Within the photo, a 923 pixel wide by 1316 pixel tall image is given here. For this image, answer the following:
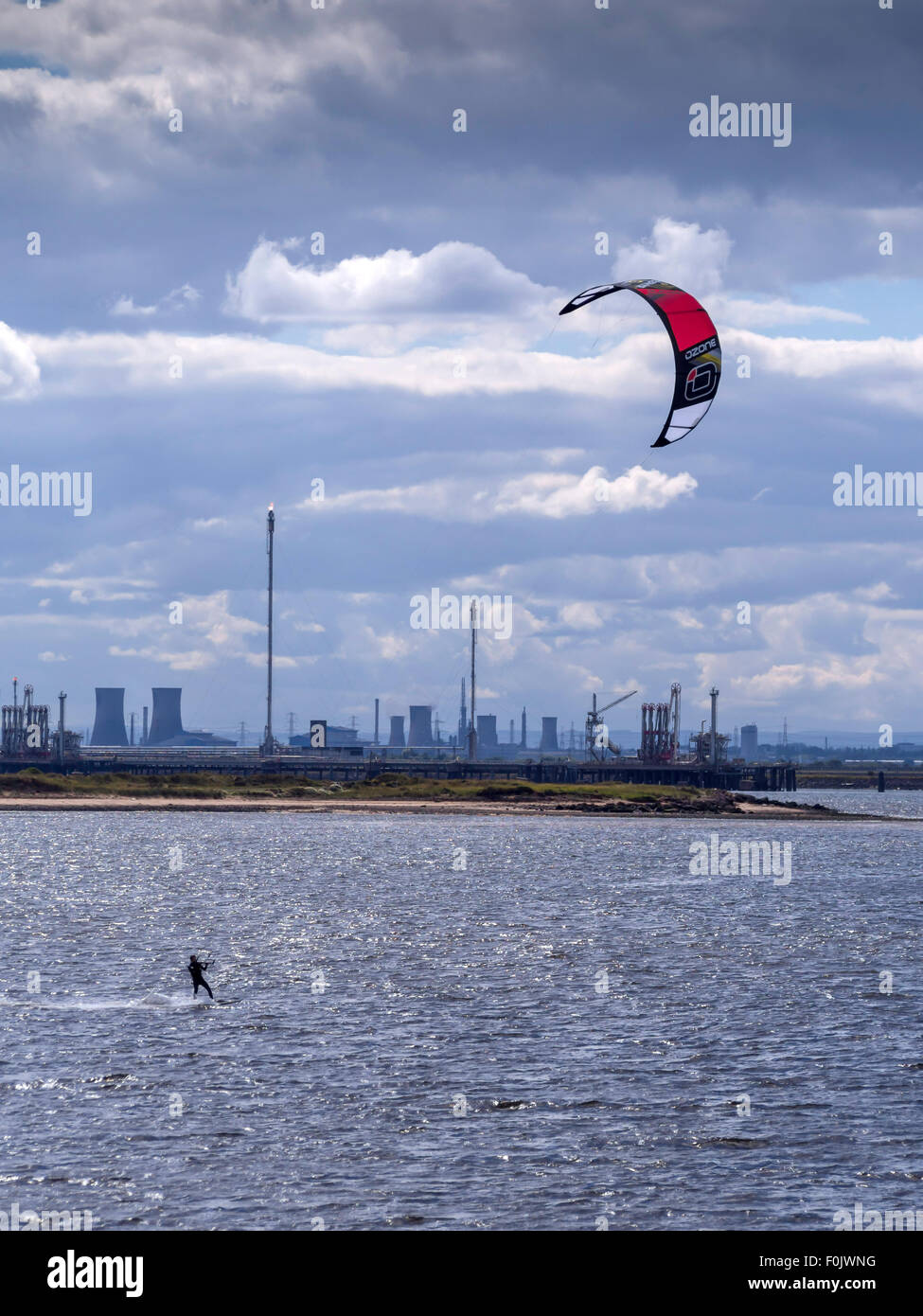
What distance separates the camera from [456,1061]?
32.5m

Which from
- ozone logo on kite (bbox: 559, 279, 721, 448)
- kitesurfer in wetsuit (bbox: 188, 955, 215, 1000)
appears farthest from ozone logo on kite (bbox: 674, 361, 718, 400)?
kitesurfer in wetsuit (bbox: 188, 955, 215, 1000)

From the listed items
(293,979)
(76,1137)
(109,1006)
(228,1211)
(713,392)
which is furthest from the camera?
(713,392)

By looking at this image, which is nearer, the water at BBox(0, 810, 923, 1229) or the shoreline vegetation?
the water at BBox(0, 810, 923, 1229)

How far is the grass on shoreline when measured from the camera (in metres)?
166

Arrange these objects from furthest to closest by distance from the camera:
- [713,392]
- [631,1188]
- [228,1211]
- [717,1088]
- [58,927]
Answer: [58,927] → [713,392] → [717,1088] → [631,1188] → [228,1211]

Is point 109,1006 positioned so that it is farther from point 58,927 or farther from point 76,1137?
point 58,927

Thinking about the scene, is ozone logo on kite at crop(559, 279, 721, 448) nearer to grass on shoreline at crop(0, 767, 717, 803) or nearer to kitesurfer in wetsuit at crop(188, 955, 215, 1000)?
kitesurfer in wetsuit at crop(188, 955, 215, 1000)

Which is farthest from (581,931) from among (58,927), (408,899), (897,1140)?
(897,1140)

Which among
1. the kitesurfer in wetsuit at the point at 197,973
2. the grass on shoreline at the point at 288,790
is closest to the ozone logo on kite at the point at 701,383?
the kitesurfer in wetsuit at the point at 197,973

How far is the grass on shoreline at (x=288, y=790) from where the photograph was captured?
166 meters

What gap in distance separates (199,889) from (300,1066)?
42531 mm

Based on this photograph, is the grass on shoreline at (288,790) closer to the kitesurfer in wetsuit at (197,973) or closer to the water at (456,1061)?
the water at (456,1061)

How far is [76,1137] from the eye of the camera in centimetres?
2592

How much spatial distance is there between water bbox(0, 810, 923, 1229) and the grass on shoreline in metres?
95.0
